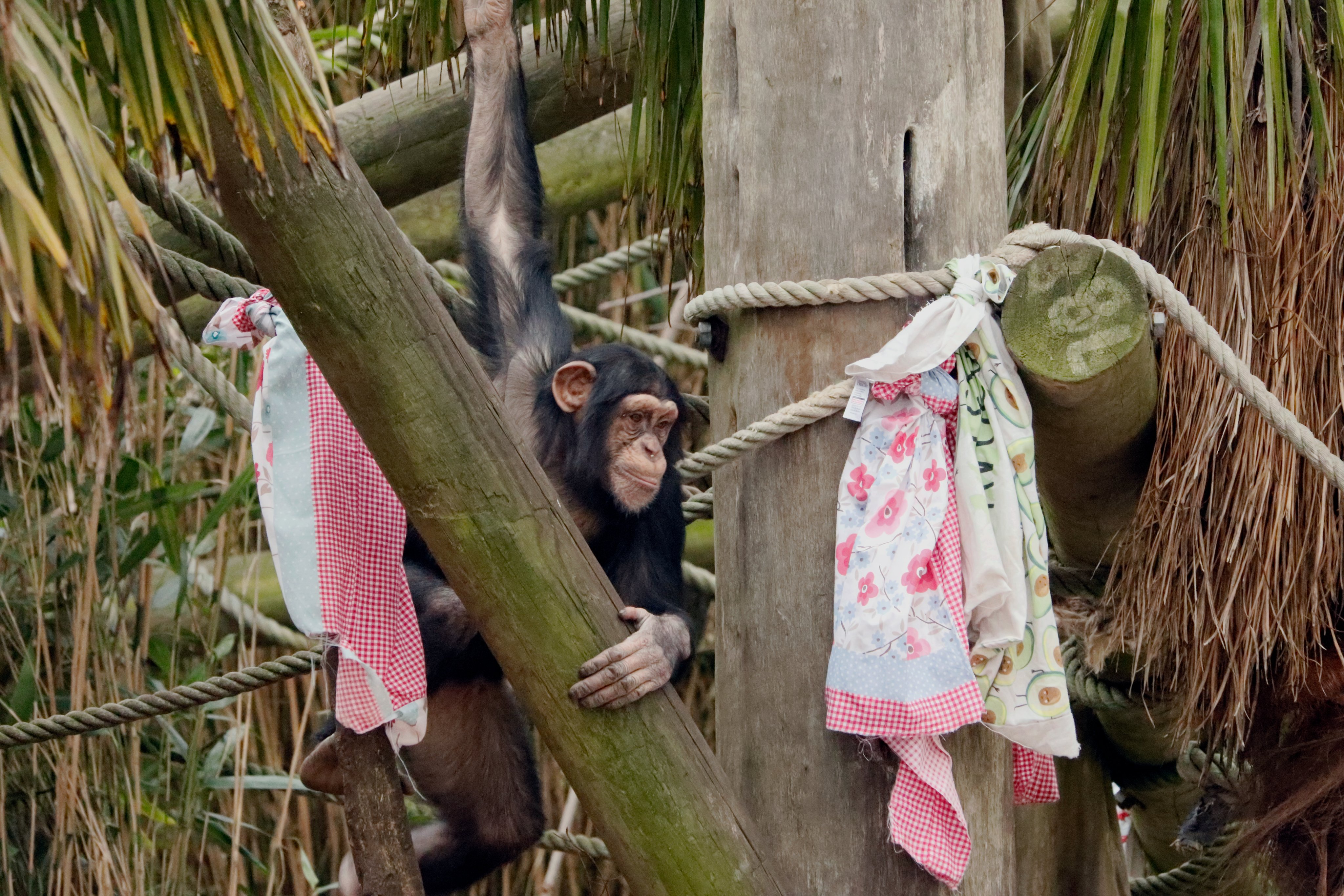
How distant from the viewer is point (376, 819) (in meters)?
2.34

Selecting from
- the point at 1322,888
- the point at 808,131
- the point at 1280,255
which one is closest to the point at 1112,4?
the point at 1280,255

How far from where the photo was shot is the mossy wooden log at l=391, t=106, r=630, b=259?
4.65m

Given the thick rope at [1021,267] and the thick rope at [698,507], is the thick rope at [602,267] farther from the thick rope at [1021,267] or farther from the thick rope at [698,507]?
the thick rope at [1021,267]

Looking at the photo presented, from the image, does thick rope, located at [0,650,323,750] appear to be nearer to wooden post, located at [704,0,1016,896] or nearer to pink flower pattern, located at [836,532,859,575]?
wooden post, located at [704,0,1016,896]

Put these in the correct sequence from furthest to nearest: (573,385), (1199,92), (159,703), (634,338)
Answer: (634,338), (573,385), (159,703), (1199,92)

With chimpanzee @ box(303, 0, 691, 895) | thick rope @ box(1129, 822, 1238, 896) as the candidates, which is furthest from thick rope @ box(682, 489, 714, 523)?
thick rope @ box(1129, 822, 1238, 896)

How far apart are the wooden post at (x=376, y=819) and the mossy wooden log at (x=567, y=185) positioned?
8.39 ft

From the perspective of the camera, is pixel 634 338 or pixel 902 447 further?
pixel 634 338

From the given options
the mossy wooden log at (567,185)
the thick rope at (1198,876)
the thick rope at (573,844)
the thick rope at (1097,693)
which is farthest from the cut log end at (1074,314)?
the mossy wooden log at (567,185)

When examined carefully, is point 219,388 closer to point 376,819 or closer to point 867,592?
point 376,819

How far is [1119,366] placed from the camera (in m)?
2.16

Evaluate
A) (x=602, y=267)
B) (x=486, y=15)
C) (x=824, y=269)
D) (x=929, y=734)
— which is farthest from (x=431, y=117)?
(x=929, y=734)

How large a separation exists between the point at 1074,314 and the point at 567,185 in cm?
277

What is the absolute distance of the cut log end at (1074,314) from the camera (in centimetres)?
Answer: 212
